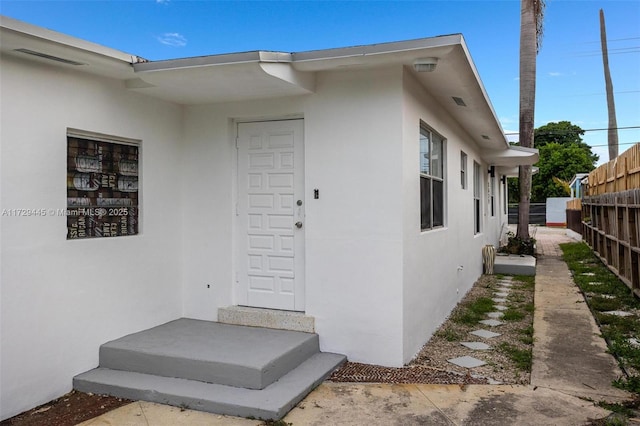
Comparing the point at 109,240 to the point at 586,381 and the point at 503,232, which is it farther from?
the point at 503,232

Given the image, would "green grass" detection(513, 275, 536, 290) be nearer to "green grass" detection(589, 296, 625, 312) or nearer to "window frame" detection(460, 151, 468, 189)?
"green grass" detection(589, 296, 625, 312)

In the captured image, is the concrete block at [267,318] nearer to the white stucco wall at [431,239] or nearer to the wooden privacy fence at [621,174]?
the white stucco wall at [431,239]

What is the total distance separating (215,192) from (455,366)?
319 cm

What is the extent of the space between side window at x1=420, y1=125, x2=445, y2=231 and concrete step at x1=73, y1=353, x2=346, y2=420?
2.38m

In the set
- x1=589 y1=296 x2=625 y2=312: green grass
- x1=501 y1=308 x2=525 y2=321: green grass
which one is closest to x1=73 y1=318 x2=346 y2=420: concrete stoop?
x1=501 y1=308 x2=525 y2=321: green grass

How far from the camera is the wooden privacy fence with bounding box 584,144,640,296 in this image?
7.99m

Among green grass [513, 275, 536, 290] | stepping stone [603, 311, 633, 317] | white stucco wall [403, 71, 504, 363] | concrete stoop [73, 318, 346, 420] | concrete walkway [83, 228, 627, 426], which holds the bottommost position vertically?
concrete walkway [83, 228, 627, 426]

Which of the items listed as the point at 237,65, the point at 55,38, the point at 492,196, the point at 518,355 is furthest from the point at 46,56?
the point at 492,196

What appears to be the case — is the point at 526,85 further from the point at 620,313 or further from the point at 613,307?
the point at 620,313

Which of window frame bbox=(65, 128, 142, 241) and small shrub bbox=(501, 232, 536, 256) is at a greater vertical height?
window frame bbox=(65, 128, 142, 241)

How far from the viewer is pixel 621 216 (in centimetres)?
930

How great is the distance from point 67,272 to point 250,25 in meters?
8.77

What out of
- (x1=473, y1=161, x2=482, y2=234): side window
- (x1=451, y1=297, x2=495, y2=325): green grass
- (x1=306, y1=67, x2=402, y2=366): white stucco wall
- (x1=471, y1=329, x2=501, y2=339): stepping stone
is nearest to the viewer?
(x1=306, y1=67, x2=402, y2=366): white stucco wall

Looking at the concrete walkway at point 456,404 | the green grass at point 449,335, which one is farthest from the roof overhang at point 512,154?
the concrete walkway at point 456,404
